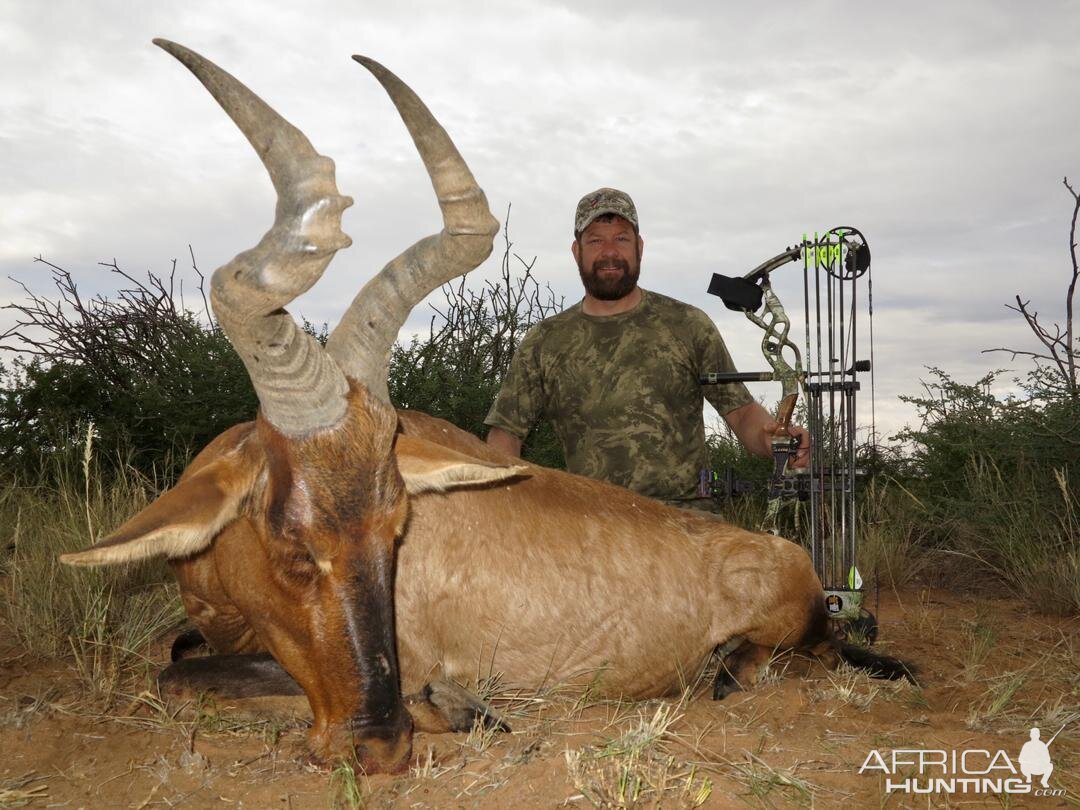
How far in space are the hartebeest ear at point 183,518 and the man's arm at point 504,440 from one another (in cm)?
375

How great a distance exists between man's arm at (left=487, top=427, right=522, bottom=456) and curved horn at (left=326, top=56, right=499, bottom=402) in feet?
11.2

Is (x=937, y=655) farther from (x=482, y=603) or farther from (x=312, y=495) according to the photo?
(x=312, y=495)

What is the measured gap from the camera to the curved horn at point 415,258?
348 centimetres

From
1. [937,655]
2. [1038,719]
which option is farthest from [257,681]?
[937,655]

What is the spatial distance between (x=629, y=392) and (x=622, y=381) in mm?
103

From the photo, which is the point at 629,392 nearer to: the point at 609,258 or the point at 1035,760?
the point at 609,258

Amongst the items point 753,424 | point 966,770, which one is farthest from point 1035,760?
point 753,424

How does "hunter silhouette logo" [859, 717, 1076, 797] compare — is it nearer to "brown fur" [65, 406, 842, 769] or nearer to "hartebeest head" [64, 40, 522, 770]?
"brown fur" [65, 406, 842, 769]

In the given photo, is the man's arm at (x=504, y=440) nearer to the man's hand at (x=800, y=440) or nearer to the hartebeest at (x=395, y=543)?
the man's hand at (x=800, y=440)

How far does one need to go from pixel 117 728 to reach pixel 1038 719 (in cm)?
387

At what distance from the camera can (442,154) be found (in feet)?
11.5

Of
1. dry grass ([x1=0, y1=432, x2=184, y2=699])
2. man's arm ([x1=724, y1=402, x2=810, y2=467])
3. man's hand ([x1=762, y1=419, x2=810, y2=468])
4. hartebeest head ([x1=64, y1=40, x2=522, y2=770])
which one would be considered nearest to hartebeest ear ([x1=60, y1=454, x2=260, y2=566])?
hartebeest head ([x1=64, y1=40, x2=522, y2=770])

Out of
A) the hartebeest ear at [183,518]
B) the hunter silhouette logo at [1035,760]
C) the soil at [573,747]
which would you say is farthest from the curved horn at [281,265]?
the hunter silhouette logo at [1035,760]

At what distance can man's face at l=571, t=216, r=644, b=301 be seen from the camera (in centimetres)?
713
